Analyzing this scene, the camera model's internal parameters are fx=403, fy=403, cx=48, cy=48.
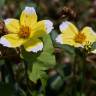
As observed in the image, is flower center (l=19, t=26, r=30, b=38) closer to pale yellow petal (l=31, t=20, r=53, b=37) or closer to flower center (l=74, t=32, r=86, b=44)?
pale yellow petal (l=31, t=20, r=53, b=37)

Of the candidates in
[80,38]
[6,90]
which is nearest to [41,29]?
[80,38]

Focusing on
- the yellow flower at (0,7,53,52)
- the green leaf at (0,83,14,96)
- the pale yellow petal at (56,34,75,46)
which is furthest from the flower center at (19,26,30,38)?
the green leaf at (0,83,14,96)

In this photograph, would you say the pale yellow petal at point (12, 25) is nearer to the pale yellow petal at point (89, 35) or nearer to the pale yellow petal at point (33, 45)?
the pale yellow petal at point (33, 45)

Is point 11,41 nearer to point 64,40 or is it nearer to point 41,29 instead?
point 41,29

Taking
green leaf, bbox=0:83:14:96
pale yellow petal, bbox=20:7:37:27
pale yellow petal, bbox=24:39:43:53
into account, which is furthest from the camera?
green leaf, bbox=0:83:14:96

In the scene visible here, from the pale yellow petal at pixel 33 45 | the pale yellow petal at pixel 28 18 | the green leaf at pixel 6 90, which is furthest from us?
the green leaf at pixel 6 90

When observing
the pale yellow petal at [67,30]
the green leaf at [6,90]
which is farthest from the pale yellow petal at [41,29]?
the green leaf at [6,90]

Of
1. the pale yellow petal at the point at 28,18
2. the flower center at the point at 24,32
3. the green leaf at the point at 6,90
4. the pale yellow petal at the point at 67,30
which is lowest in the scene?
the green leaf at the point at 6,90

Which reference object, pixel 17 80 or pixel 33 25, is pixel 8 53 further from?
pixel 17 80
